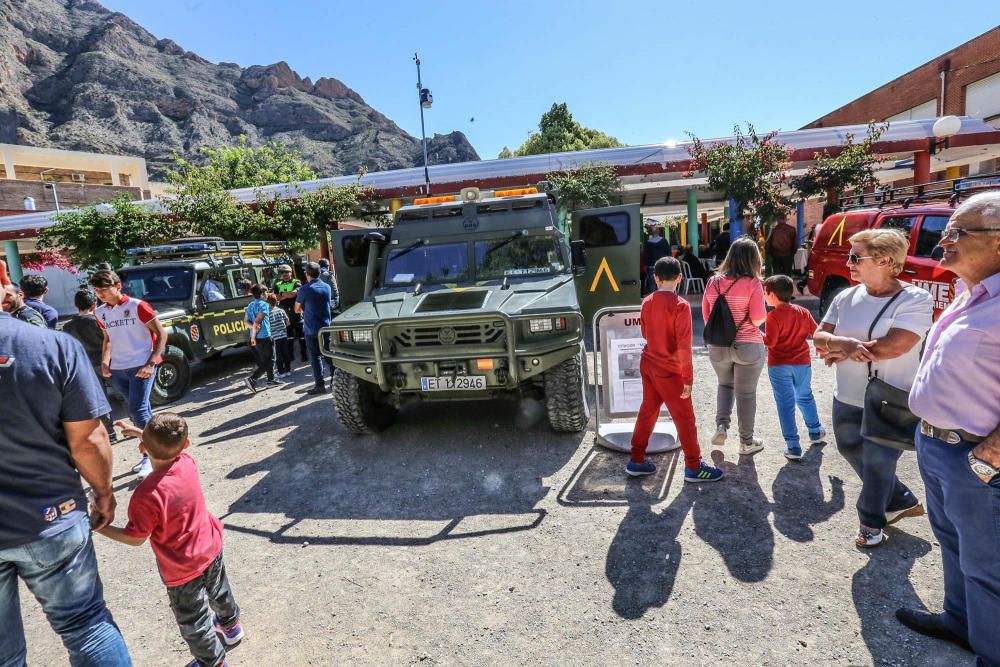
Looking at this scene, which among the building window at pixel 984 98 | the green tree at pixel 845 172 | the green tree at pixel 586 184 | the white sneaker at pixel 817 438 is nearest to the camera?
the white sneaker at pixel 817 438

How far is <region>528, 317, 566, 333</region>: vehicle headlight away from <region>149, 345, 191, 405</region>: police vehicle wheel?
17.3 ft

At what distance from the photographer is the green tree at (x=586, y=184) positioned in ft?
43.8

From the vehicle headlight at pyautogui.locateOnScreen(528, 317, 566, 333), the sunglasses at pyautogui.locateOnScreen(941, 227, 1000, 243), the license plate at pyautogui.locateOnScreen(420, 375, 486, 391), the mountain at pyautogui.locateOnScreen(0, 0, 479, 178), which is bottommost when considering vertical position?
the license plate at pyautogui.locateOnScreen(420, 375, 486, 391)

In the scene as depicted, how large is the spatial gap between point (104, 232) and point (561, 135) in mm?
32187

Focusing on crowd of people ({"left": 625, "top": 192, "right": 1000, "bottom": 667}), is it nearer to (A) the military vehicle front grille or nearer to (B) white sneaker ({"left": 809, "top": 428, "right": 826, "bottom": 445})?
(B) white sneaker ({"left": 809, "top": 428, "right": 826, "bottom": 445})

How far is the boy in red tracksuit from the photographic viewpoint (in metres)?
3.66

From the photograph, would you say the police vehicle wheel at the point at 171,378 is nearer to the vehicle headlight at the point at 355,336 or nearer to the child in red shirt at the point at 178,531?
the vehicle headlight at the point at 355,336

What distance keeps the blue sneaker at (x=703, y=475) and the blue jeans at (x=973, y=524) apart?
1789 mm

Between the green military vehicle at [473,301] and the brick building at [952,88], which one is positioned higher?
the brick building at [952,88]

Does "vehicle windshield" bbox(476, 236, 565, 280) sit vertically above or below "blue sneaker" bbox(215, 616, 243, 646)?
above

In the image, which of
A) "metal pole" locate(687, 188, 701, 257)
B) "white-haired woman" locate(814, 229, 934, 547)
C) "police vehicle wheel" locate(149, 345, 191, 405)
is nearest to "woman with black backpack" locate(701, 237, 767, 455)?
"white-haired woman" locate(814, 229, 934, 547)

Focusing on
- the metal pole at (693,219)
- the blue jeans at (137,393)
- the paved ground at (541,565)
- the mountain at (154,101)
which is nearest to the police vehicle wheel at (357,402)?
the paved ground at (541,565)

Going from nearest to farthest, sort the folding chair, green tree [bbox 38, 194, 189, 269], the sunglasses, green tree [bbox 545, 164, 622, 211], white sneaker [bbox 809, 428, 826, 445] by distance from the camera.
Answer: the sunglasses, white sneaker [bbox 809, 428, 826, 445], green tree [bbox 38, 194, 189, 269], green tree [bbox 545, 164, 622, 211], the folding chair

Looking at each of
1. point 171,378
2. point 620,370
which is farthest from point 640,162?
point 171,378
